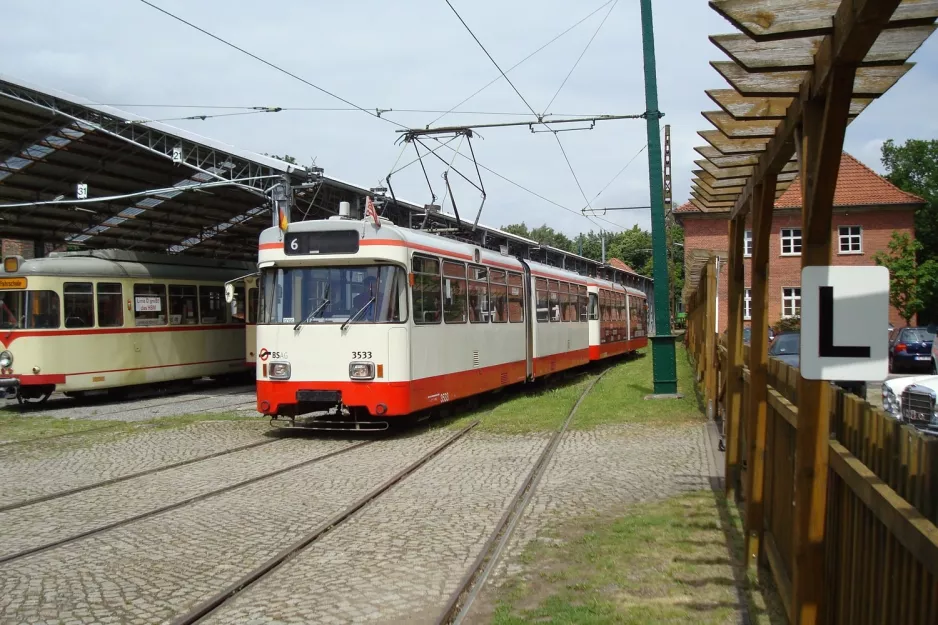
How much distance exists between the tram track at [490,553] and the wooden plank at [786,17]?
3472 millimetres

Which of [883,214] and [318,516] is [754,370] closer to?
[318,516]

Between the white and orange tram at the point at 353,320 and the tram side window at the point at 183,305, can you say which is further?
the tram side window at the point at 183,305

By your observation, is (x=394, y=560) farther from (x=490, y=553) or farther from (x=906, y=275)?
(x=906, y=275)

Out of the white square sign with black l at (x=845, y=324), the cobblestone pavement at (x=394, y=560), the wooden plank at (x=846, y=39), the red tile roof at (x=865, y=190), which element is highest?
the red tile roof at (x=865, y=190)

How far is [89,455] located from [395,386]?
4.05 meters

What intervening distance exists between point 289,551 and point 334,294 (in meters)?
6.38

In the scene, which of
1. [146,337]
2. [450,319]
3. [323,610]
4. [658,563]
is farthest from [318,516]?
[146,337]

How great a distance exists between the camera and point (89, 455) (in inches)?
456

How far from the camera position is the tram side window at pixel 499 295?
650 inches

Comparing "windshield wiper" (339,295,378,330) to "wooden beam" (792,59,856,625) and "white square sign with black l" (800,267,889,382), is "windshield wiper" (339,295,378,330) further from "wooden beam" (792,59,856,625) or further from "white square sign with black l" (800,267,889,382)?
"white square sign with black l" (800,267,889,382)

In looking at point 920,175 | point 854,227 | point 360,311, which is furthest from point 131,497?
point 920,175

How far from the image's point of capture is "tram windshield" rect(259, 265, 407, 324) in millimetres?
12328

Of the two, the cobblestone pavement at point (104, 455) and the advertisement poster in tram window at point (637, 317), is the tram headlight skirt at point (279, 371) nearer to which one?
the cobblestone pavement at point (104, 455)

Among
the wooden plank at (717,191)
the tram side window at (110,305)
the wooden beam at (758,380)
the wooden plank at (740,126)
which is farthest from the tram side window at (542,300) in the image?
the wooden plank at (740,126)
